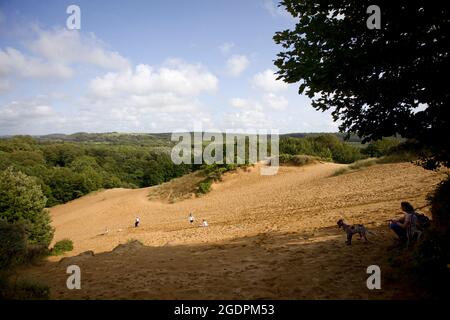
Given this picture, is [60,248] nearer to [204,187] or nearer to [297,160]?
[204,187]

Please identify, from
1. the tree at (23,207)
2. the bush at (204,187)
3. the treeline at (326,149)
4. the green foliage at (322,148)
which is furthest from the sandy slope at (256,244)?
the green foliage at (322,148)

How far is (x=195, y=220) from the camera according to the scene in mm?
19375

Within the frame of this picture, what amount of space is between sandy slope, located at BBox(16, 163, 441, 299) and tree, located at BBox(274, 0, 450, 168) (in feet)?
8.73

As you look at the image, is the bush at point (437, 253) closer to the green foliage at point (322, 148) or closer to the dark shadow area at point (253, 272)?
the dark shadow area at point (253, 272)

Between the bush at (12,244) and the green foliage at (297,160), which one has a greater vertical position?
the green foliage at (297,160)

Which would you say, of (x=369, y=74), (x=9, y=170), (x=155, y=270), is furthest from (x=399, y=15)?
(x=9, y=170)

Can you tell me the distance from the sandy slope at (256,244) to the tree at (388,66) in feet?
8.73

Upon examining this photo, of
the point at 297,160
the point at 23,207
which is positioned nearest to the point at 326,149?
the point at 297,160

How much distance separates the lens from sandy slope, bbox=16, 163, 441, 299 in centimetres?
583

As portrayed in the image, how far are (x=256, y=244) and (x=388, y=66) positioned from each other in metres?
7.04

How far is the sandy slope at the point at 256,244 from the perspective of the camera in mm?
5828
